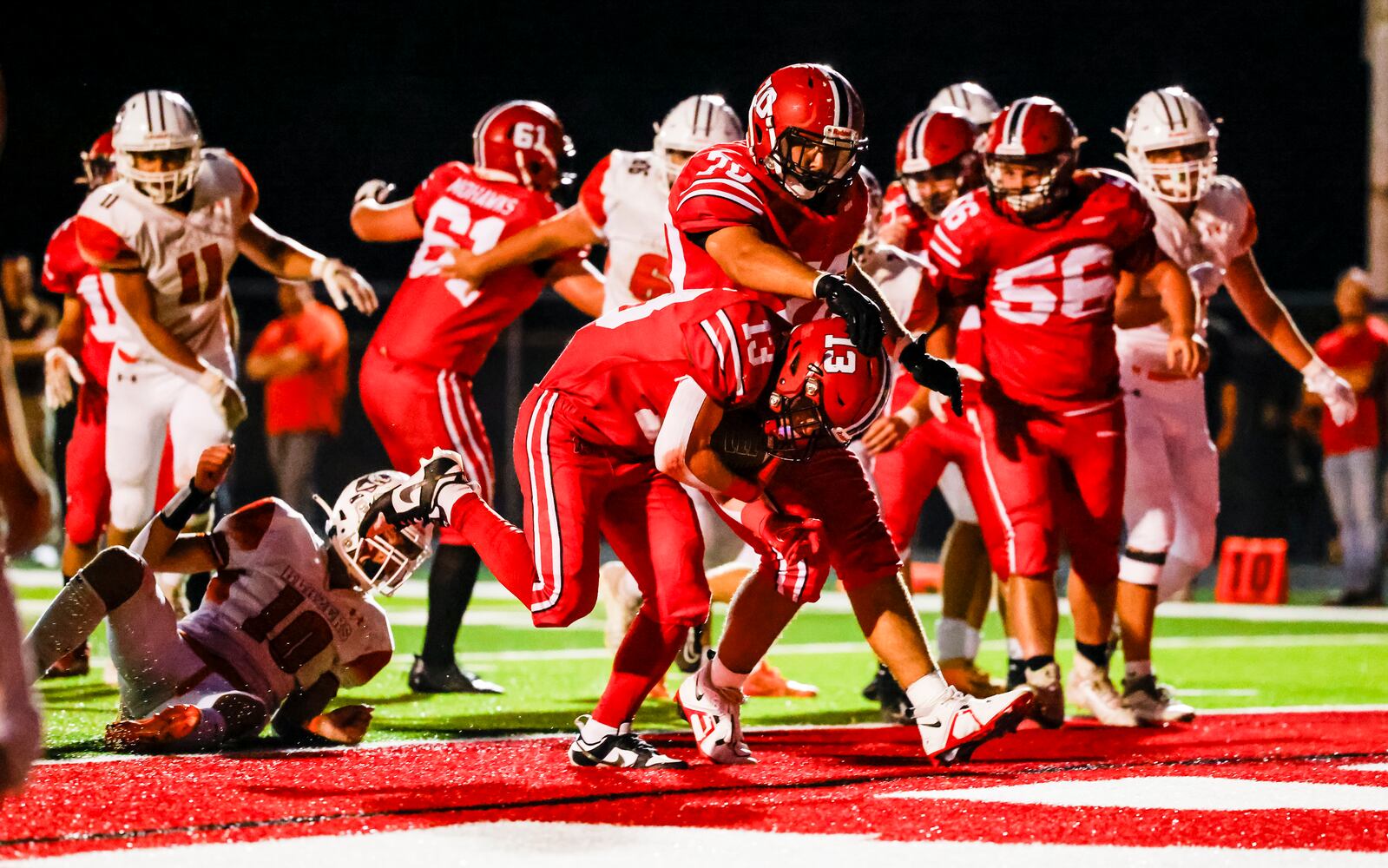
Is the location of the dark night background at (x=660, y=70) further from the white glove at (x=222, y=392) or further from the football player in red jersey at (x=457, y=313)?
the white glove at (x=222, y=392)

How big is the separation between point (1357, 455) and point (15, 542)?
33.3ft

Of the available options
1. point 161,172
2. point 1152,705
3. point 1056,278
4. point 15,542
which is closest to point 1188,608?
point 1152,705

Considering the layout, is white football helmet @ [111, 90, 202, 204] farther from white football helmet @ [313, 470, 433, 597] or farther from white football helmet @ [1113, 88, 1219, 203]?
white football helmet @ [1113, 88, 1219, 203]

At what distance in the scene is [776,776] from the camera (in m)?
4.63

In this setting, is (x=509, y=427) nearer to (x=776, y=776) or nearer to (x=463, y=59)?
(x=463, y=59)

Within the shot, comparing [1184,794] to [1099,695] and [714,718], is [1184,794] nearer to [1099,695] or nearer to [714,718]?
[714,718]

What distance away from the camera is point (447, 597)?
22.3 ft

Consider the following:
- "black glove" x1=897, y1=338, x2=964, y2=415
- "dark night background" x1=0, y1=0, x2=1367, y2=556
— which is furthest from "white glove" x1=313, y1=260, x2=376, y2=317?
"dark night background" x1=0, y1=0, x2=1367, y2=556

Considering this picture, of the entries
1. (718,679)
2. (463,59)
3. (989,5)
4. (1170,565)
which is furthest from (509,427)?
(718,679)

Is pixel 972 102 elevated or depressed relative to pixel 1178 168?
elevated

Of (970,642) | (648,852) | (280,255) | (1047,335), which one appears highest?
(280,255)

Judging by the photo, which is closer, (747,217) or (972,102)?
(747,217)

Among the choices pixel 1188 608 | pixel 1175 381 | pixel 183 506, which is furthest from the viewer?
pixel 1188 608

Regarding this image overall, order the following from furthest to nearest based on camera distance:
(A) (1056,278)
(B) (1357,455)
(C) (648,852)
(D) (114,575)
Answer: (B) (1357,455)
(A) (1056,278)
(D) (114,575)
(C) (648,852)
